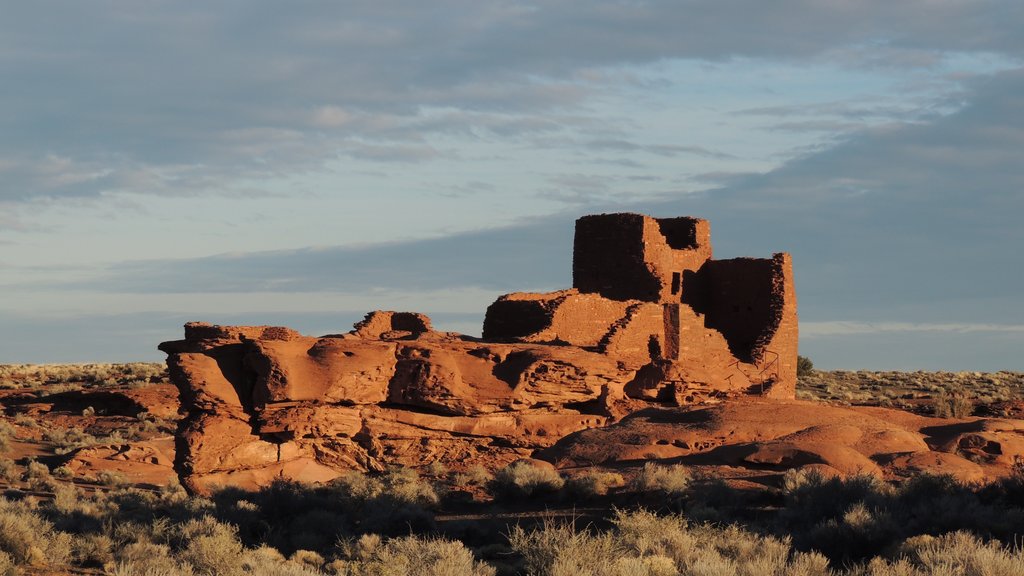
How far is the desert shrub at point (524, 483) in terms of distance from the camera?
18.0 m

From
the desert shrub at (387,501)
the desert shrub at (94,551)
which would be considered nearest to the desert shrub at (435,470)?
the desert shrub at (387,501)

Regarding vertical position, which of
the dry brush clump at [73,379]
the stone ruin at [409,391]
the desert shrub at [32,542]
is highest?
the stone ruin at [409,391]

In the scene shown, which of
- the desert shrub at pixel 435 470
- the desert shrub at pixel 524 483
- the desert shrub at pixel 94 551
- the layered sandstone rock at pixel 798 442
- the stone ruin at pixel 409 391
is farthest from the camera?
the desert shrub at pixel 435 470

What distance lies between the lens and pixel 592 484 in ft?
57.8

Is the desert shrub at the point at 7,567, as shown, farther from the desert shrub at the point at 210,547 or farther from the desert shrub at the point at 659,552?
the desert shrub at the point at 659,552

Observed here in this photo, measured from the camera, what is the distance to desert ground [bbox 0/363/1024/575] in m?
13.0

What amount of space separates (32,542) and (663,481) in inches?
334

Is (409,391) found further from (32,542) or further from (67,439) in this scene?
(67,439)

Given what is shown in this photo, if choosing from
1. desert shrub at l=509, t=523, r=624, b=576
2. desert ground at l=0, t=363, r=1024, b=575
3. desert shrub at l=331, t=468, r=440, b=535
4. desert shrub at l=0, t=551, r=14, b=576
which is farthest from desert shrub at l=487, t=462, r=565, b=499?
desert shrub at l=0, t=551, r=14, b=576

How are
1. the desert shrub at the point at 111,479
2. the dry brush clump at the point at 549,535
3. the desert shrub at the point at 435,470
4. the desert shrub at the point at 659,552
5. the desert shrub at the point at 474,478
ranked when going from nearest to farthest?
the desert shrub at the point at 659,552
the dry brush clump at the point at 549,535
the desert shrub at the point at 474,478
the desert shrub at the point at 435,470
the desert shrub at the point at 111,479

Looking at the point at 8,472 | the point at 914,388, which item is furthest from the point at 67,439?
the point at 914,388

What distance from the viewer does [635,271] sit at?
34062mm

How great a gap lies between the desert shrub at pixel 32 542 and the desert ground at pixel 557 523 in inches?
1.0

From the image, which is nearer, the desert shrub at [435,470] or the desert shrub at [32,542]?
the desert shrub at [32,542]
